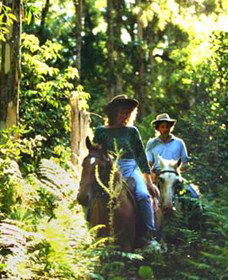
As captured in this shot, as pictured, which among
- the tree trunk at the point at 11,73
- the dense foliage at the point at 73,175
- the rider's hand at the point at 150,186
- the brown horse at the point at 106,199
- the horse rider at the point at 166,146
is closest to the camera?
the dense foliage at the point at 73,175

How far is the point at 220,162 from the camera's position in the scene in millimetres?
14070

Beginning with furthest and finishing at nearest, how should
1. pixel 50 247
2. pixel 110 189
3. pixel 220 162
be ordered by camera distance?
pixel 220 162
pixel 110 189
pixel 50 247

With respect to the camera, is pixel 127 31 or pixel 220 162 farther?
pixel 127 31

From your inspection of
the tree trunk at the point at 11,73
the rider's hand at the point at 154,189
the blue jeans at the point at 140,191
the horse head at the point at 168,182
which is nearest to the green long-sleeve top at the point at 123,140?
the blue jeans at the point at 140,191

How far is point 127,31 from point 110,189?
3513cm

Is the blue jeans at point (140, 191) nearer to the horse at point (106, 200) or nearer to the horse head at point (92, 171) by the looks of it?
the horse at point (106, 200)

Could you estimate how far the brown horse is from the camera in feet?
27.8

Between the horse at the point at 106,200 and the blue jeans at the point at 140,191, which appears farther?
the blue jeans at the point at 140,191

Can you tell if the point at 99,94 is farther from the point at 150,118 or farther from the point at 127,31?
the point at 150,118

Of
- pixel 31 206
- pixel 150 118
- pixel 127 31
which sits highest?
pixel 127 31

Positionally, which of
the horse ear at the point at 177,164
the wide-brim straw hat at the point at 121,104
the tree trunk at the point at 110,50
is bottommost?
the horse ear at the point at 177,164

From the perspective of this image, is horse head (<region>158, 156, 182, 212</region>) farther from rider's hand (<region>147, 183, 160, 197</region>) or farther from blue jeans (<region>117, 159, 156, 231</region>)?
blue jeans (<region>117, 159, 156, 231</region>)

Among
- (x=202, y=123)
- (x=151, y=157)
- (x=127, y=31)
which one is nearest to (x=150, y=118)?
(x=202, y=123)

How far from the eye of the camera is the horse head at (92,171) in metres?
8.27
